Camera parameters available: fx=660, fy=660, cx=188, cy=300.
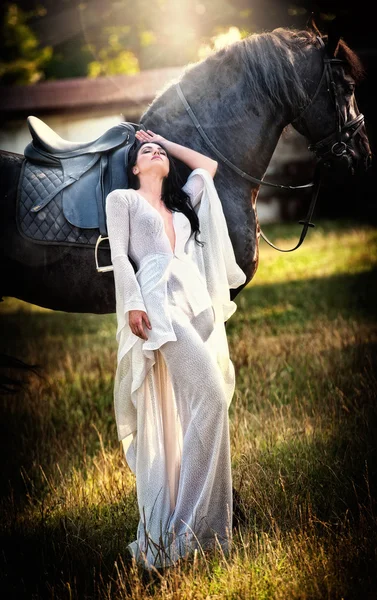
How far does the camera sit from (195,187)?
3553mm

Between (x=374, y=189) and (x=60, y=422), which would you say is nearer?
(x=60, y=422)

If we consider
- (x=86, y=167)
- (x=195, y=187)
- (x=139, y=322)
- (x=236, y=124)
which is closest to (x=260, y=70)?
(x=236, y=124)

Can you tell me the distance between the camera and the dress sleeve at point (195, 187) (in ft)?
11.6

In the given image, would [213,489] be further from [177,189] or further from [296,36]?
[296,36]

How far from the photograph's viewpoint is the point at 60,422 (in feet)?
18.8

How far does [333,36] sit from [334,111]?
451 millimetres

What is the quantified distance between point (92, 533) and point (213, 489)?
0.87 metres

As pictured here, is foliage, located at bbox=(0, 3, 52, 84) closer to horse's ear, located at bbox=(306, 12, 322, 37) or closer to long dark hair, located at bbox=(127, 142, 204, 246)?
horse's ear, located at bbox=(306, 12, 322, 37)

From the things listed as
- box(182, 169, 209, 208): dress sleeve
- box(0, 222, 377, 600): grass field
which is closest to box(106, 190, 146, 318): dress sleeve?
box(182, 169, 209, 208): dress sleeve

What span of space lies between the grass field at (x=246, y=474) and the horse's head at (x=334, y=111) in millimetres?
1860

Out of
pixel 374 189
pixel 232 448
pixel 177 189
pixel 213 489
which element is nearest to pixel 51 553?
pixel 213 489

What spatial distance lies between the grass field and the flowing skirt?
0.14 m

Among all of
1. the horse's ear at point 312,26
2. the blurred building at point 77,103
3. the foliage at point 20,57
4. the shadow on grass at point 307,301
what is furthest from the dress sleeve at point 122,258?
the foliage at point 20,57

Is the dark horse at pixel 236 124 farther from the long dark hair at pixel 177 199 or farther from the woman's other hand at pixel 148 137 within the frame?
the long dark hair at pixel 177 199
